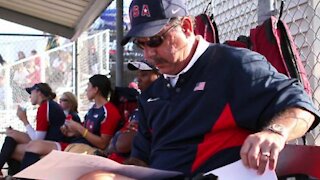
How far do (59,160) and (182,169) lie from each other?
1.65ft

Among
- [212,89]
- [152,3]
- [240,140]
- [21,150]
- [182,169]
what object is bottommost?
[21,150]

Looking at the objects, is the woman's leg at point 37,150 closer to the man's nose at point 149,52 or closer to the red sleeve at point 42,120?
the red sleeve at point 42,120

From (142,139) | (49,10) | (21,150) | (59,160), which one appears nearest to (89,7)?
(49,10)

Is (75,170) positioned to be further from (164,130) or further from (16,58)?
(16,58)

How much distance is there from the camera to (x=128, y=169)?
1.99 m

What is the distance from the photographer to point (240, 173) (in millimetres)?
1796

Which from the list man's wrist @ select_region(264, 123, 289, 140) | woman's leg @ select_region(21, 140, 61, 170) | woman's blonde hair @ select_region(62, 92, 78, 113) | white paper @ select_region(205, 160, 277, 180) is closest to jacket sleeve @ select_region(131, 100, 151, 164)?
white paper @ select_region(205, 160, 277, 180)

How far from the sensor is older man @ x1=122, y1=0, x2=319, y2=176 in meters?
2.01

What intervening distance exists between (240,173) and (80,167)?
61 centimetres

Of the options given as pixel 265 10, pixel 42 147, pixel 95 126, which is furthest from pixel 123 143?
pixel 42 147

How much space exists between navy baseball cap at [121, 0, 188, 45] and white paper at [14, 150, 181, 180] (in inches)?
21.6

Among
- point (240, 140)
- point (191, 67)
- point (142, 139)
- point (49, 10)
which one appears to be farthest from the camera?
point (49, 10)

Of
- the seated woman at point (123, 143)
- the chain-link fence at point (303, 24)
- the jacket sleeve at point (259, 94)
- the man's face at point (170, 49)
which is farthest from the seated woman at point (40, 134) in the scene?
the jacket sleeve at point (259, 94)

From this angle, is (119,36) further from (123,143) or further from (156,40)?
(156,40)
